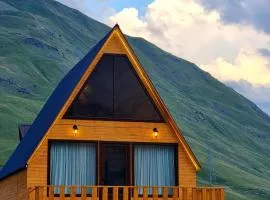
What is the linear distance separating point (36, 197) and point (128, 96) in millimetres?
7113

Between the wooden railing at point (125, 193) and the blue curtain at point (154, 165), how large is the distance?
645 mm

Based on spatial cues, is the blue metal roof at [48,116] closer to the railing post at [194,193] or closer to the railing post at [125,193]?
the railing post at [125,193]

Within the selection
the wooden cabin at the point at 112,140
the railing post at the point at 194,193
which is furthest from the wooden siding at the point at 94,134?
the railing post at the point at 194,193

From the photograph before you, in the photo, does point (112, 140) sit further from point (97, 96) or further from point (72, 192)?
point (72, 192)

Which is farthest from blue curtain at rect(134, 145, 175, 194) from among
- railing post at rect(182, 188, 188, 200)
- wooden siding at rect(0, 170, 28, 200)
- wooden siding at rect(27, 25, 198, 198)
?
wooden siding at rect(0, 170, 28, 200)

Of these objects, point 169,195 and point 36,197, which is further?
point 169,195

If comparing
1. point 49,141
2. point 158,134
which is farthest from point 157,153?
point 49,141

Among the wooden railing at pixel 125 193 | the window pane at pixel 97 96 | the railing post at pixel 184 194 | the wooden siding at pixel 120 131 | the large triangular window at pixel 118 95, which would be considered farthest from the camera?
the large triangular window at pixel 118 95

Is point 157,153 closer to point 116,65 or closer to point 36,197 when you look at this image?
point 116,65

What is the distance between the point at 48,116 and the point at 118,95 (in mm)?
3720

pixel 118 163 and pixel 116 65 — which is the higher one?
pixel 116 65

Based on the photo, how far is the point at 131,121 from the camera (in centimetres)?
3466

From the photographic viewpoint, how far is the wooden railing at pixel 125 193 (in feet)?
102

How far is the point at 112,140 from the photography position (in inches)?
1345
